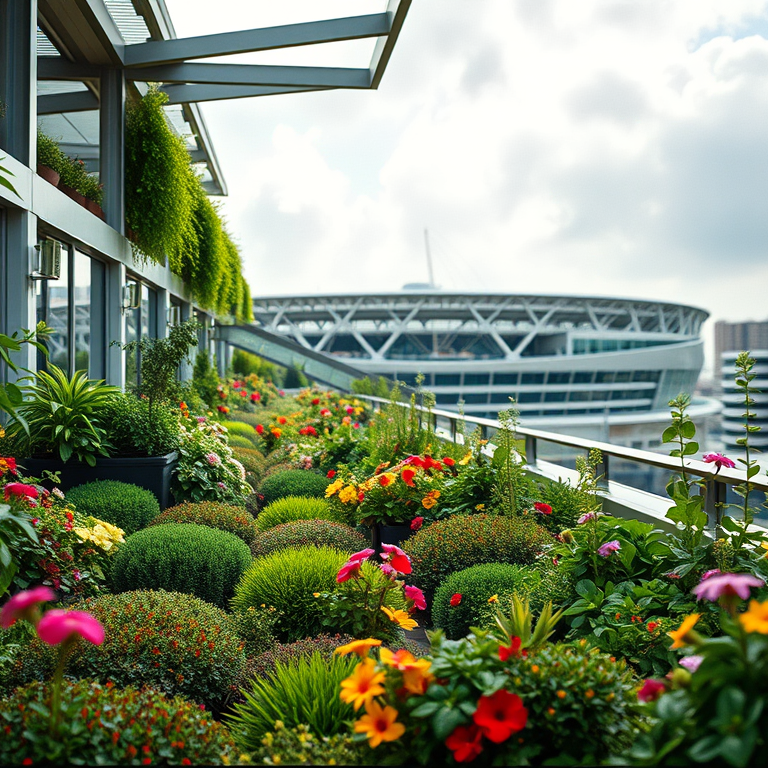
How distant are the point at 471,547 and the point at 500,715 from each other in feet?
8.52

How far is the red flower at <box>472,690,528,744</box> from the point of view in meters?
1.51

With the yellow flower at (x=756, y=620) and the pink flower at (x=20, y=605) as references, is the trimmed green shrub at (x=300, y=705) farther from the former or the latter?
the yellow flower at (x=756, y=620)

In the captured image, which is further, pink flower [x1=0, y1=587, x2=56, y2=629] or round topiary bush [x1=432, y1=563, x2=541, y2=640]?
round topiary bush [x1=432, y1=563, x2=541, y2=640]

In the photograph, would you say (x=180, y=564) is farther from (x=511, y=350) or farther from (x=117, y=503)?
(x=511, y=350)

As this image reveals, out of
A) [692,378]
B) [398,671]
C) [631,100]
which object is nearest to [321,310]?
[692,378]

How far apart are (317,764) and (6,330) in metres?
5.62

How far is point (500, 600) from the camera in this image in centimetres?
340

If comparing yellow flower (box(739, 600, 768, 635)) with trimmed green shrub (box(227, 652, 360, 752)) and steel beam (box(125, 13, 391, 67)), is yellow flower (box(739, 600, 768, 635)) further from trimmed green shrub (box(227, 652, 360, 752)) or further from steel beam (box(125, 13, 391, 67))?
steel beam (box(125, 13, 391, 67))

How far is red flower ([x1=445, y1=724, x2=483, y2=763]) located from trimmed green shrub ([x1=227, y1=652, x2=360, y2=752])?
688 mm

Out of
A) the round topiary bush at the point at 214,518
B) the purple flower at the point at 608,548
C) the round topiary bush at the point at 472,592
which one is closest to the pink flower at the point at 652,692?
the purple flower at the point at 608,548

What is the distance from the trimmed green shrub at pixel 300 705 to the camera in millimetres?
2215

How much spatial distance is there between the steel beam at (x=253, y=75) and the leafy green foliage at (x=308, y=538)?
6.64 metres

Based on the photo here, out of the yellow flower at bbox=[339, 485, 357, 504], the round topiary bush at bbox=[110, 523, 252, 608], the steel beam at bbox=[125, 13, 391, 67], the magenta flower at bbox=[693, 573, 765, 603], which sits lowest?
the round topiary bush at bbox=[110, 523, 252, 608]

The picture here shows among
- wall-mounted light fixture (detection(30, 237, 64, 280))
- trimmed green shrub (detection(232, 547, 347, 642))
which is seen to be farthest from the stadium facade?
trimmed green shrub (detection(232, 547, 347, 642))
